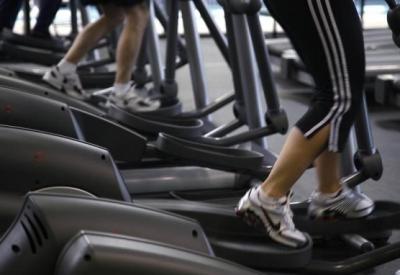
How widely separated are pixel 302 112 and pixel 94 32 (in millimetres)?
1283

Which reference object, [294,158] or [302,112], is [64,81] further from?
[294,158]

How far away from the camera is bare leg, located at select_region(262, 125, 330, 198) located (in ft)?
5.86

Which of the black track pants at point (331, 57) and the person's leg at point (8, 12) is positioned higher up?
the black track pants at point (331, 57)

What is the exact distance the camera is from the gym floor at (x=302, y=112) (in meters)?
2.67

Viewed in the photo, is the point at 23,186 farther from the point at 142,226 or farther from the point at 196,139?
the point at 196,139

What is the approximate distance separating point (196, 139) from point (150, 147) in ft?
1.10

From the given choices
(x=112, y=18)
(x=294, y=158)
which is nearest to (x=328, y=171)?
(x=294, y=158)

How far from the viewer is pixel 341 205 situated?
2.02 m

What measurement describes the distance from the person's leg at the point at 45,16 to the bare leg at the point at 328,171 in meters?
3.73

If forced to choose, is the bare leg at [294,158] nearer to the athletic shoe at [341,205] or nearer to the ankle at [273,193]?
the ankle at [273,193]

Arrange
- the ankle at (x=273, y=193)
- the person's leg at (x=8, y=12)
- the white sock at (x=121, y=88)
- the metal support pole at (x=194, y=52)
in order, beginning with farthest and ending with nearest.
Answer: the person's leg at (x=8, y=12) < the white sock at (x=121, y=88) < the metal support pole at (x=194, y=52) < the ankle at (x=273, y=193)

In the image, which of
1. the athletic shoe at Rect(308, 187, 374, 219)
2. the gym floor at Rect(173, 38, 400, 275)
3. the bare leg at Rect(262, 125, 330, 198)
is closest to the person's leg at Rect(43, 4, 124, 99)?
the gym floor at Rect(173, 38, 400, 275)

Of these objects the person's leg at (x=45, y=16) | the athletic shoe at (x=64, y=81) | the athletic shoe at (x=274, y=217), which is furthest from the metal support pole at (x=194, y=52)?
the person's leg at (x=45, y=16)

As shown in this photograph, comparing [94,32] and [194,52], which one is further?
[94,32]
